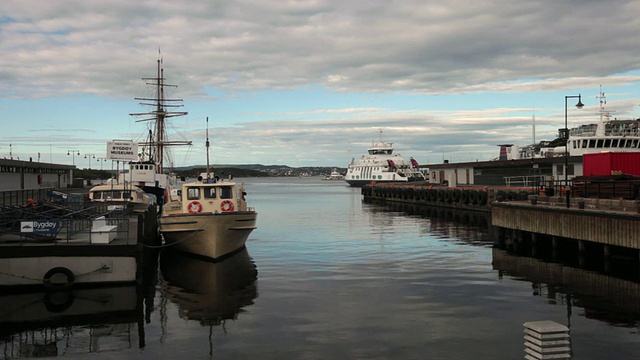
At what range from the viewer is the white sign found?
3712 centimetres

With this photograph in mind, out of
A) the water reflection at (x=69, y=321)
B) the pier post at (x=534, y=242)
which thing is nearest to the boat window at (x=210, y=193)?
the water reflection at (x=69, y=321)

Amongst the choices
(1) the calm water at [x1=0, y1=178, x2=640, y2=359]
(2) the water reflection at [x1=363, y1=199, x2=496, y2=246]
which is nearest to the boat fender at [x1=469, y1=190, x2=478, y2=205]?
(2) the water reflection at [x1=363, y1=199, x2=496, y2=246]

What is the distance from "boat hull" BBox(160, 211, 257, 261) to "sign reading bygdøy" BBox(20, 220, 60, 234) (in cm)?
720

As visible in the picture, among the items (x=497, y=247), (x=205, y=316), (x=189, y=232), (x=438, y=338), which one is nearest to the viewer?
(x=438, y=338)

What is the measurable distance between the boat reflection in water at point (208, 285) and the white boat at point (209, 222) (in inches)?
28.1

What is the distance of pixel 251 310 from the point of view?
17484 mm

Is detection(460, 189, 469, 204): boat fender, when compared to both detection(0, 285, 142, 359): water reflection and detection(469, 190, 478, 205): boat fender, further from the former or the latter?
detection(0, 285, 142, 359): water reflection

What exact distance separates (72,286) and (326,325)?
363 inches

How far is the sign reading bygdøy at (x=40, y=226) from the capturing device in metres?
19.5

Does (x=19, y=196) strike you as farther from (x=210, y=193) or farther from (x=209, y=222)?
(x=209, y=222)

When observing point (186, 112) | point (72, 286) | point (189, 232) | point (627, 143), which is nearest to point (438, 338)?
point (72, 286)

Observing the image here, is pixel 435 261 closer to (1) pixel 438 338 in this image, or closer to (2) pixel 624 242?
(2) pixel 624 242

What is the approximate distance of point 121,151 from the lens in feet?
123

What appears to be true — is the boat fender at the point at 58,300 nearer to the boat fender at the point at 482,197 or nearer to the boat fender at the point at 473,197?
the boat fender at the point at 482,197
